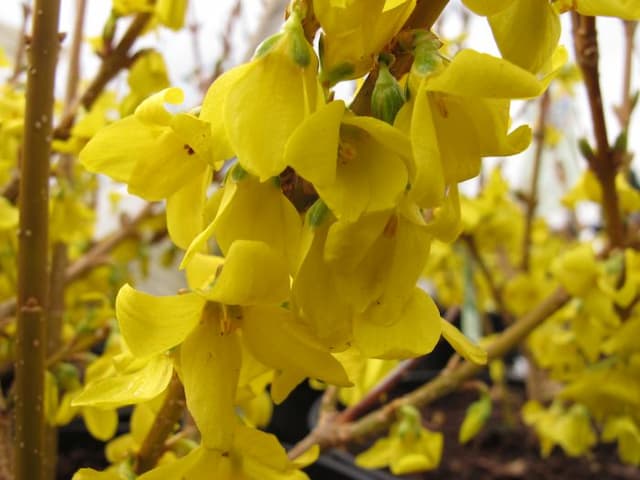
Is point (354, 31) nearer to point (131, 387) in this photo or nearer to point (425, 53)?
point (425, 53)

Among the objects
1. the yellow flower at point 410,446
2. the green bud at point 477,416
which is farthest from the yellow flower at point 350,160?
the green bud at point 477,416

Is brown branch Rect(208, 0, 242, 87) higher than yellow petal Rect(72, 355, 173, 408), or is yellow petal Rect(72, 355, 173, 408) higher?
brown branch Rect(208, 0, 242, 87)

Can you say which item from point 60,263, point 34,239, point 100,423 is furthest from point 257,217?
point 60,263

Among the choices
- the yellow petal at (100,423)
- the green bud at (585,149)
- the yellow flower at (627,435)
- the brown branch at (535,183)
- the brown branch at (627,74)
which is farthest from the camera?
the brown branch at (535,183)

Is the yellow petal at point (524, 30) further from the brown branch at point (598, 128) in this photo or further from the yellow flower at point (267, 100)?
the brown branch at point (598, 128)

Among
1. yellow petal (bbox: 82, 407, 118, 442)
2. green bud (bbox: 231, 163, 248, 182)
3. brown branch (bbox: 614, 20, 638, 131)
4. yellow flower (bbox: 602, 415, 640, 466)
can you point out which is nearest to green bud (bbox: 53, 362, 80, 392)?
yellow petal (bbox: 82, 407, 118, 442)

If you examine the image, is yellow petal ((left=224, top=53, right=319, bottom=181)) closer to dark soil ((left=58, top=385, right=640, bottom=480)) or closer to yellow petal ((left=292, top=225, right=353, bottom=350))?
yellow petal ((left=292, top=225, right=353, bottom=350))

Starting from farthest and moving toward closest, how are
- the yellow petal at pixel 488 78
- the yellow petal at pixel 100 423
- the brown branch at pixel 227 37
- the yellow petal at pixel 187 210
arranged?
the brown branch at pixel 227 37
the yellow petal at pixel 100 423
the yellow petal at pixel 187 210
the yellow petal at pixel 488 78

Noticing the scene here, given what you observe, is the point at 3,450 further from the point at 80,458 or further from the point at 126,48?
the point at 80,458
